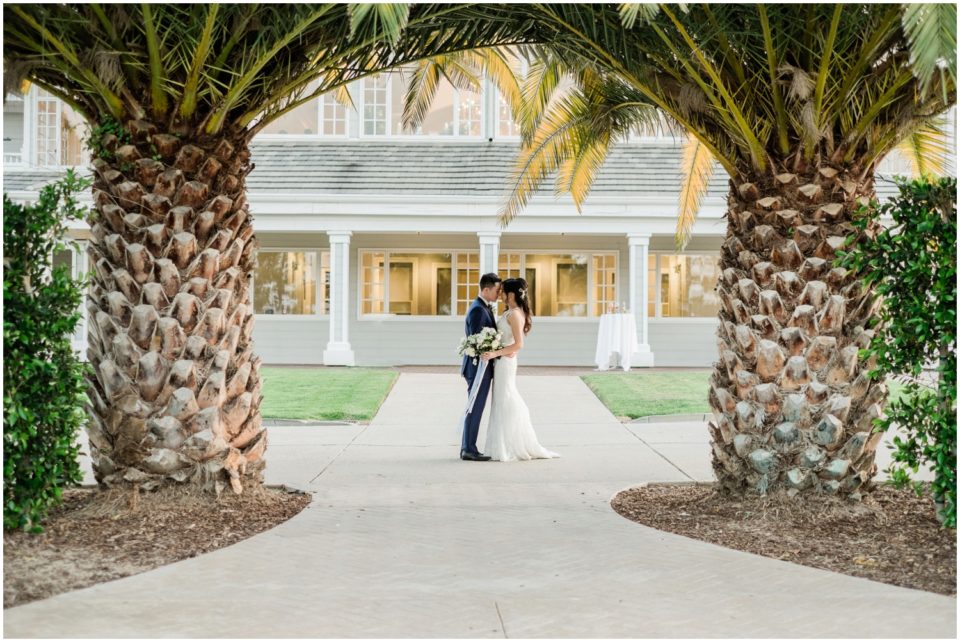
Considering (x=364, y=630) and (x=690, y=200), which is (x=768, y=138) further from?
(x=690, y=200)

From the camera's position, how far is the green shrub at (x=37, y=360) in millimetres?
5473

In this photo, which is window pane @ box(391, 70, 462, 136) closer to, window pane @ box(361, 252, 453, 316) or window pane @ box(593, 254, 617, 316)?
window pane @ box(361, 252, 453, 316)

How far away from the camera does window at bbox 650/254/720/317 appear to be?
22.4 m

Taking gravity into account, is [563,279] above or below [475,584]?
above

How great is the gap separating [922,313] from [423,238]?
1719 centimetres

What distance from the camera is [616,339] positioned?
20.1 metres

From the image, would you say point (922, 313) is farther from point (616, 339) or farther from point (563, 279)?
point (563, 279)

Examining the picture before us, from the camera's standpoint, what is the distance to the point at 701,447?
1066cm

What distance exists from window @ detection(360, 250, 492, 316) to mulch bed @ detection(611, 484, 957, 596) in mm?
14861

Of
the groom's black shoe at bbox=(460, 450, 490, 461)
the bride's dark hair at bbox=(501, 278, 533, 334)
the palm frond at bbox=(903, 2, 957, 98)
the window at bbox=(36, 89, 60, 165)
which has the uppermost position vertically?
the window at bbox=(36, 89, 60, 165)

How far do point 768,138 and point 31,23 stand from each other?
4.83 metres

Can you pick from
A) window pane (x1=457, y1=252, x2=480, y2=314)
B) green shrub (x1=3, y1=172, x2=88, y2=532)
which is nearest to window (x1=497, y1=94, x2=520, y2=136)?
window pane (x1=457, y1=252, x2=480, y2=314)

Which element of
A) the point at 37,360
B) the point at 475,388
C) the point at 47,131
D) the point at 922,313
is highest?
the point at 47,131

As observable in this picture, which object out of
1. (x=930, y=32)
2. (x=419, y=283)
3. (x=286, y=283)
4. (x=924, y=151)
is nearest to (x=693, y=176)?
(x=924, y=151)
